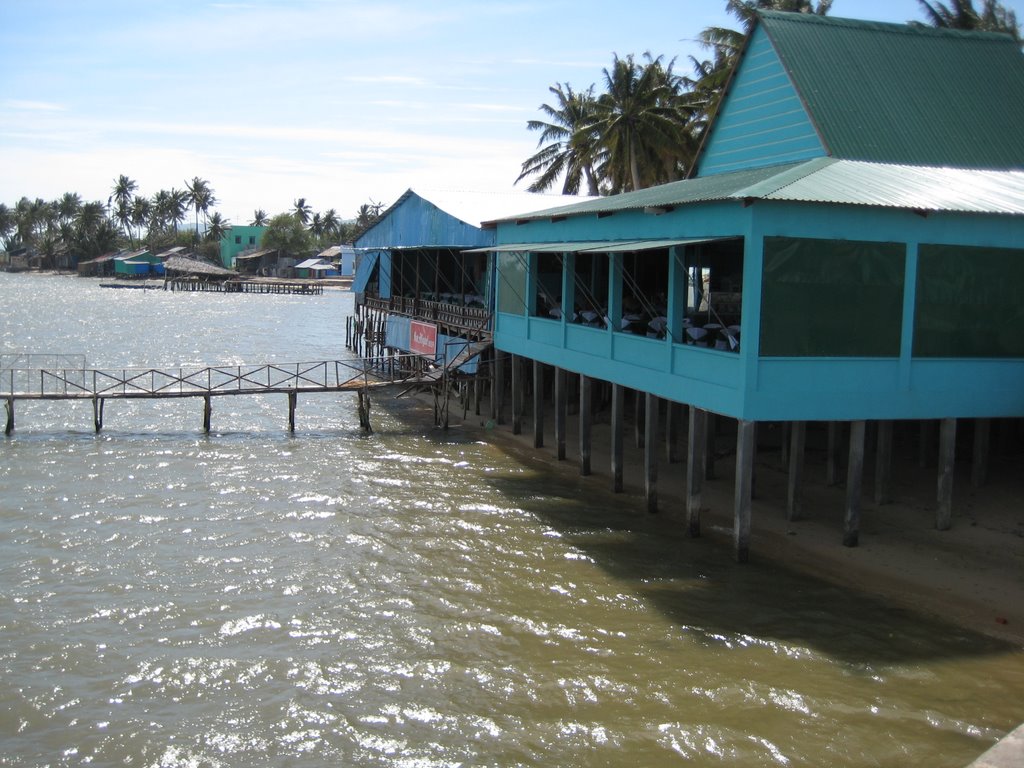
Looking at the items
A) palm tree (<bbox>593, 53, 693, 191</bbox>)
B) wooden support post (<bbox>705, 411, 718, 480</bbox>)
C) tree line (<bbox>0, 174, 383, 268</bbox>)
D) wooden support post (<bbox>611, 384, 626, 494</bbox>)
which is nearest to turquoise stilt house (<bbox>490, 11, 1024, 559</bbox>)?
wooden support post (<bbox>611, 384, 626, 494</bbox>)

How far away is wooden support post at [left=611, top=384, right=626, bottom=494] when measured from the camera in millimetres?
21062

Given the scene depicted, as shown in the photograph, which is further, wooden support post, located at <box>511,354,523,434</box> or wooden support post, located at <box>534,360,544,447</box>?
wooden support post, located at <box>511,354,523,434</box>

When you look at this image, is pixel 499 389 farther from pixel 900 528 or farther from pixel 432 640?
pixel 432 640

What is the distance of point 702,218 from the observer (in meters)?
17.4

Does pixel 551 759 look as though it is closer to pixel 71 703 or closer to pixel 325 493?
pixel 71 703

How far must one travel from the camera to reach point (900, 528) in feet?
57.3

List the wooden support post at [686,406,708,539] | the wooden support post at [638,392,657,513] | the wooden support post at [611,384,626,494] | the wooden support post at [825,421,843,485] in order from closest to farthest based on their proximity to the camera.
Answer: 1. the wooden support post at [686,406,708,539]
2. the wooden support post at [638,392,657,513]
3. the wooden support post at [825,421,843,485]
4. the wooden support post at [611,384,626,494]

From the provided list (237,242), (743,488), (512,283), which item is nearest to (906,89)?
(512,283)

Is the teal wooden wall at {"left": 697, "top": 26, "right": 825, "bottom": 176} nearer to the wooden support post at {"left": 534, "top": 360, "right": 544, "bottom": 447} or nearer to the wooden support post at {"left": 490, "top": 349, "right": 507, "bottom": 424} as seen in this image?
the wooden support post at {"left": 534, "top": 360, "right": 544, "bottom": 447}

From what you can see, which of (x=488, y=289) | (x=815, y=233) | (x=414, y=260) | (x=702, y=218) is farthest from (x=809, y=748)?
(x=414, y=260)

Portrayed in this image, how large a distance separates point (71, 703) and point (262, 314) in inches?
3137

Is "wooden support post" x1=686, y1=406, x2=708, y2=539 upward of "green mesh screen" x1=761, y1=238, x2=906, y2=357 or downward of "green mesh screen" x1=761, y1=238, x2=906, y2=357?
downward

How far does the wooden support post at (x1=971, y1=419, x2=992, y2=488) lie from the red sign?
61.8 feet

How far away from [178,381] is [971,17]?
30.2m
